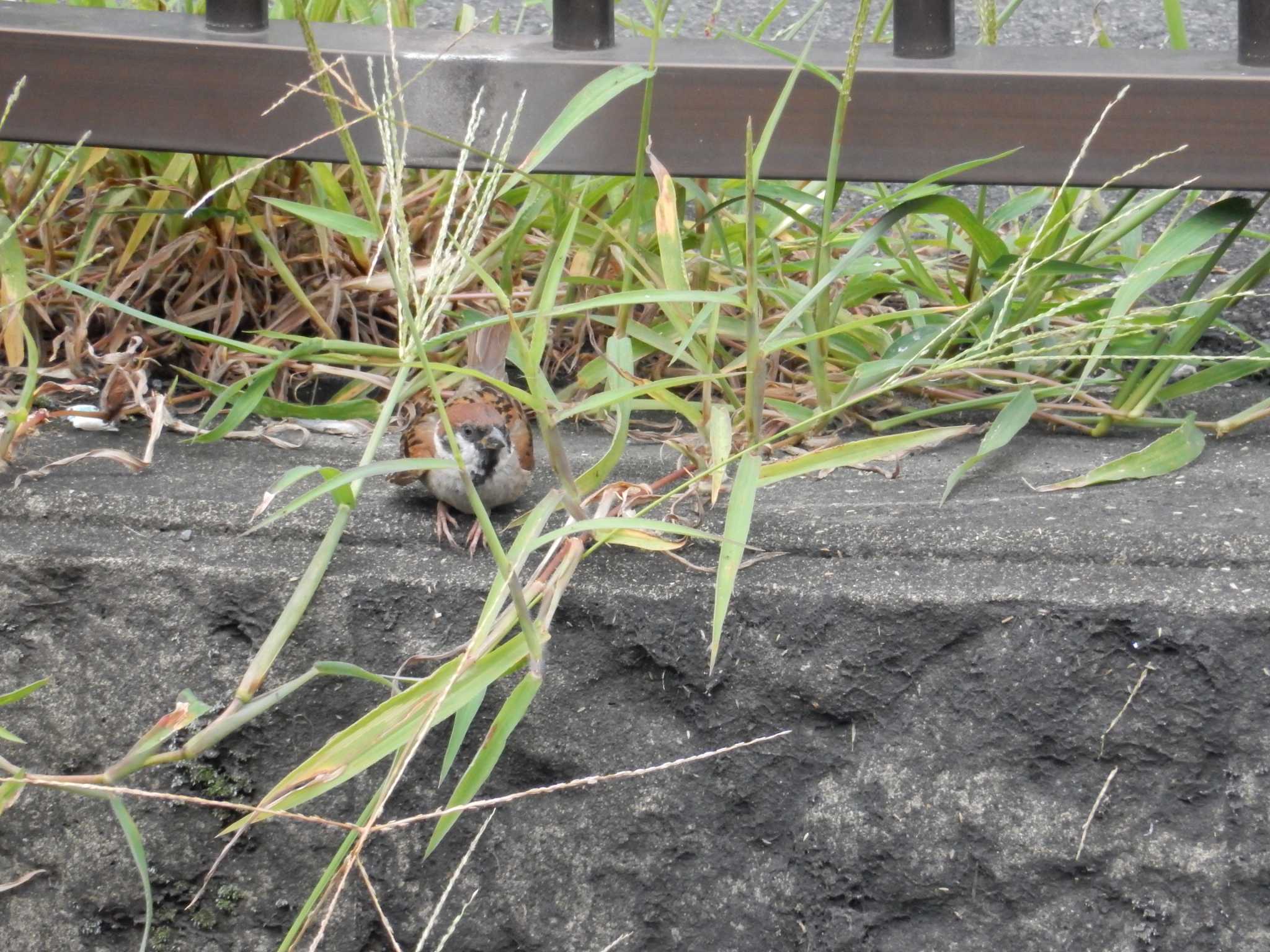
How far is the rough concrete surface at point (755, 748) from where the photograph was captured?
1.76 metres

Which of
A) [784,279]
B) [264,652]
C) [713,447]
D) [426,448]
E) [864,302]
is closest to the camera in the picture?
[264,652]

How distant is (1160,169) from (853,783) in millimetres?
1148

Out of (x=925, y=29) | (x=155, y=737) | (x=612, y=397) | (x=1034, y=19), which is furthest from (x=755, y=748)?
Answer: (x=1034, y=19)

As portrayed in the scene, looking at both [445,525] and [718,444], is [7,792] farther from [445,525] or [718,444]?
[718,444]

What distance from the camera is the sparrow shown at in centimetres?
217

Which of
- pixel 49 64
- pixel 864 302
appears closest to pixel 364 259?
pixel 49 64

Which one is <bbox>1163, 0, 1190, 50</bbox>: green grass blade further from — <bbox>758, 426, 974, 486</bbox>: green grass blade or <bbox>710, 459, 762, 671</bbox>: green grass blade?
<bbox>710, 459, 762, 671</bbox>: green grass blade

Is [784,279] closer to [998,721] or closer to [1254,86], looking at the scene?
[1254,86]

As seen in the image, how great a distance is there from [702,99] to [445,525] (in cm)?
84

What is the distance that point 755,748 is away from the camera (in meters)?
1.83

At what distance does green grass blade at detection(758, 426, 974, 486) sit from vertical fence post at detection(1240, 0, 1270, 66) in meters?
0.84

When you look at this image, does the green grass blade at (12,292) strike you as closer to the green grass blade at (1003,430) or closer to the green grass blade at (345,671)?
the green grass blade at (345,671)

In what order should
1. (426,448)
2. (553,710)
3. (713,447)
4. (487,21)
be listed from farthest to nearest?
(487,21) < (426,448) < (713,447) < (553,710)

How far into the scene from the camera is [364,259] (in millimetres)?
2775
